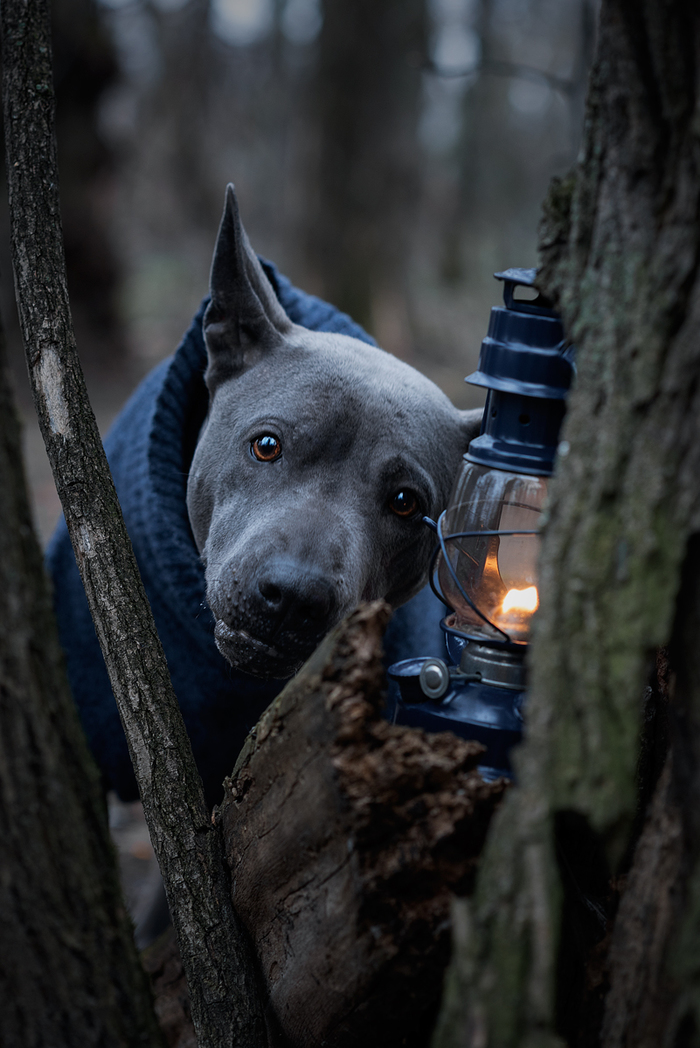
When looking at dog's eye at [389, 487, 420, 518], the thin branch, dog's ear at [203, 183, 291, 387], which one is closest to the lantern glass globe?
dog's eye at [389, 487, 420, 518]

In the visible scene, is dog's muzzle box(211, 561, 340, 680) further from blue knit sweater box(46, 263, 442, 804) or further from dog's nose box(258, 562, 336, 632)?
blue knit sweater box(46, 263, 442, 804)

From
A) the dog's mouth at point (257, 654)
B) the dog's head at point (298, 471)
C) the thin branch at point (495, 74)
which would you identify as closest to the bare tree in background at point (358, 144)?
the thin branch at point (495, 74)

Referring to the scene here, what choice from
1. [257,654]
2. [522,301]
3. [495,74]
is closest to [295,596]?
[257,654]

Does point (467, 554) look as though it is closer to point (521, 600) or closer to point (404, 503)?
point (521, 600)

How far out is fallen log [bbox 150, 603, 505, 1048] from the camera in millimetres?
1312

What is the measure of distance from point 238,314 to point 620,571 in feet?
6.54

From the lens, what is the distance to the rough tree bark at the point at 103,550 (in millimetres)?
1525

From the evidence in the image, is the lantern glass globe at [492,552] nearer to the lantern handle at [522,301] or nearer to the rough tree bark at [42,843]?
the lantern handle at [522,301]

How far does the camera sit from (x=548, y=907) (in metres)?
1.01

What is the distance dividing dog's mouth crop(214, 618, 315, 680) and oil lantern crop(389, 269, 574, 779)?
60cm

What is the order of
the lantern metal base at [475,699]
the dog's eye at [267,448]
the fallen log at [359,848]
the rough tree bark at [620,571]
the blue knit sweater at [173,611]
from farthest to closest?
the blue knit sweater at [173,611] < the dog's eye at [267,448] < the lantern metal base at [475,699] < the fallen log at [359,848] < the rough tree bark at [620,571]

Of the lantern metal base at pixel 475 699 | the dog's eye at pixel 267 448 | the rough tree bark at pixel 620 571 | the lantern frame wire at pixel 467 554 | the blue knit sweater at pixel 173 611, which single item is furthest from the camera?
the blue knit sweater at pixel 173 611

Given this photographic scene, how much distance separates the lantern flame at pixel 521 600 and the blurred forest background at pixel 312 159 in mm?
3159

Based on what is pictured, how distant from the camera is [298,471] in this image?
2555 millimetres
